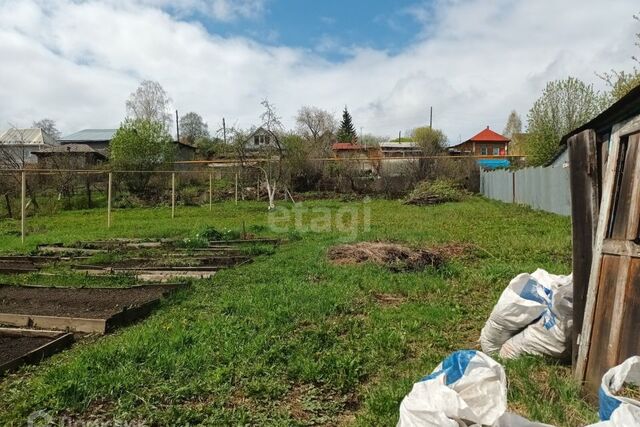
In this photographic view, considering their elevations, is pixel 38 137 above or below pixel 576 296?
above

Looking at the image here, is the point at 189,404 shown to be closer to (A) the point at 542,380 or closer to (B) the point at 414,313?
(A) the point at 542,380

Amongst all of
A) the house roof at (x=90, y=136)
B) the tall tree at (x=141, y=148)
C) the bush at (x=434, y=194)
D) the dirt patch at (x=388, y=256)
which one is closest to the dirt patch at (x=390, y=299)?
the dirt patch at (x=388, y=256)

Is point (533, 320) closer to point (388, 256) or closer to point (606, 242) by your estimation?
point (606, 242)

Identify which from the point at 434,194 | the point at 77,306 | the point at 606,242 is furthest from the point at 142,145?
the point at 606,242

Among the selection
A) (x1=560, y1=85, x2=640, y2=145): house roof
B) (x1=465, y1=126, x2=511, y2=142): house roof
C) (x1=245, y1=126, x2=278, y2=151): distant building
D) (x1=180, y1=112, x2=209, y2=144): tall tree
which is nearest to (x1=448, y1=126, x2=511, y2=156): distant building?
(x1=465, y1=126, x2=511, y2=142): house roof

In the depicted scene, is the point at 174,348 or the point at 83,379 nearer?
the point at 83,379

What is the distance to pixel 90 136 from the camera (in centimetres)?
5775

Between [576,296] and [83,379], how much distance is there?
3.37 meters

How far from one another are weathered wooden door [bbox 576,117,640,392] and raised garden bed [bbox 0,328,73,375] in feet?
13.3

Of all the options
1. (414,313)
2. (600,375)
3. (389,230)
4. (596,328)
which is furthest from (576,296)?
(389,230)

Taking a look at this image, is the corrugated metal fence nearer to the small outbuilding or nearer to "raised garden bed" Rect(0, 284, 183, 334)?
the small outbuilding

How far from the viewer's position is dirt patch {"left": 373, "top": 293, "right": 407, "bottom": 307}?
526 centimetres

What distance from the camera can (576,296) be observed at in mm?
2904

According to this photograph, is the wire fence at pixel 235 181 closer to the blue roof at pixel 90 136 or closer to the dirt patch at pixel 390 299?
the dirt patch at pixel 390 299
